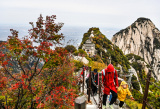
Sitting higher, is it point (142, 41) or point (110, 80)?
point (142, 41)

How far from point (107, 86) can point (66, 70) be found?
5.19m

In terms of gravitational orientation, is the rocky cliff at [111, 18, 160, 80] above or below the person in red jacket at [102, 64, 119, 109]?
above

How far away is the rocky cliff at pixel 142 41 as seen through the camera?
57406 millimetres

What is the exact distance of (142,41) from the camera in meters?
59.0

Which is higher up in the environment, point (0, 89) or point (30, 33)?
point (30, 33)

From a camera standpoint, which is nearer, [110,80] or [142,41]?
[110,80]

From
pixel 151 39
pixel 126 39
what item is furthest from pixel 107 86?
pixel 151 39

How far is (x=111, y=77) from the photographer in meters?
3.70

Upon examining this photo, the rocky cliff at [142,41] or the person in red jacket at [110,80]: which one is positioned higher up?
the rocky cliff at [142,41]

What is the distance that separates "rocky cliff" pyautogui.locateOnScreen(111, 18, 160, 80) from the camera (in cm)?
5741

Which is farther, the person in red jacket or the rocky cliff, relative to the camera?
the rocky cliff

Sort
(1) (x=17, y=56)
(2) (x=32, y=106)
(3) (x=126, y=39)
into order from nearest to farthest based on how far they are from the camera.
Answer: (1) (x=17, y=56), (2) (x=32, y=106), (3) (x=126, y=39)

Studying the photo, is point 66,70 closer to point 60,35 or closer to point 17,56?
point 60,35

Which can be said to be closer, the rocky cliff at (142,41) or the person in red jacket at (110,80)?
the person in red jacket at (110,80)
